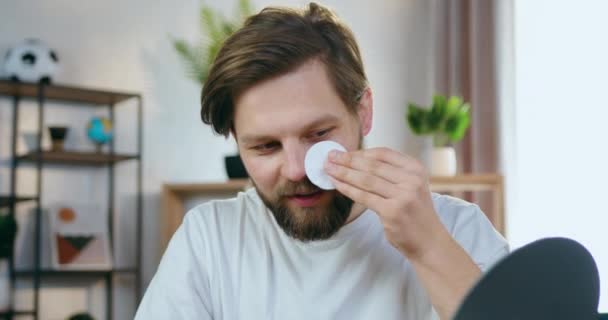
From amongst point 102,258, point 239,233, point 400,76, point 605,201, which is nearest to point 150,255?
point 102,258

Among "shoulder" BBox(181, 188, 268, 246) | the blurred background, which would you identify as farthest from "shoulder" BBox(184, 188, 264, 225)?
the blurred background

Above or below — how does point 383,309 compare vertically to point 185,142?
below

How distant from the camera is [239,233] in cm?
140

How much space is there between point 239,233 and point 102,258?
2.61 meters

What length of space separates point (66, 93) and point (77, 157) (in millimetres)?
287

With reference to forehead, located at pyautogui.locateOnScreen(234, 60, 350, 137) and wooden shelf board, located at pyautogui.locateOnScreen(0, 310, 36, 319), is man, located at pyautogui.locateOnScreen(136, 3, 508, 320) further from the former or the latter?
wooden shelf board, located at pyautogui.locateOnScreen(0, 310, 36, 319)

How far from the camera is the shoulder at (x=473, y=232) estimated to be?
1.27 meters

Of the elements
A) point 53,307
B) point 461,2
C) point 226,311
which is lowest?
point 53,307

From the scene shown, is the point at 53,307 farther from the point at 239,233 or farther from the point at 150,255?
the point at 239,233

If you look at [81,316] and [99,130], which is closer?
[81,316]

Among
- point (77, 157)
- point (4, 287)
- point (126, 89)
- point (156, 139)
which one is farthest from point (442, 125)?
point (4, 287)

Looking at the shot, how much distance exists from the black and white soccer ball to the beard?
→ 262 cm

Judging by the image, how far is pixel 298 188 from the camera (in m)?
1.24

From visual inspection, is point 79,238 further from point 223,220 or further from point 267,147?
point 267,147
